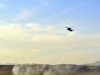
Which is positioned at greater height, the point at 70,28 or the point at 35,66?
the point at 70,28

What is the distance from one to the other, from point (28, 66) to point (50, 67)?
5.21 m

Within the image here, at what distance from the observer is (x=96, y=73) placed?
3491 centimetres

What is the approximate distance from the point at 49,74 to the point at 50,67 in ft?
3.93

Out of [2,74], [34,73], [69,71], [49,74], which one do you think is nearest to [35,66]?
[34,73]

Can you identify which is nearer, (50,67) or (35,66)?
(50,67)

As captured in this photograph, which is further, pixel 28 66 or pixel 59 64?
pixel 28 66

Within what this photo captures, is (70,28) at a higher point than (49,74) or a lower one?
higher

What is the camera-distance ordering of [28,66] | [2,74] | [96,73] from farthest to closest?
[2,74]
[28,66]
[96,73]

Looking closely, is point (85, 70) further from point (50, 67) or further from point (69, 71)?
point (50, 67)

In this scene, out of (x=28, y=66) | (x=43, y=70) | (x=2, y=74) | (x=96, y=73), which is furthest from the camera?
(x=2, y=74)

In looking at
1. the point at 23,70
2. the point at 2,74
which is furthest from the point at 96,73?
the point at 2,74

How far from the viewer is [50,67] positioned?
36.7 metres

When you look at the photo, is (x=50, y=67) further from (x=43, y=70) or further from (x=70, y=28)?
(x=70, y=28)

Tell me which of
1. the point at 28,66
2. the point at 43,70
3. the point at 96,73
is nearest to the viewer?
the point at 96,73
